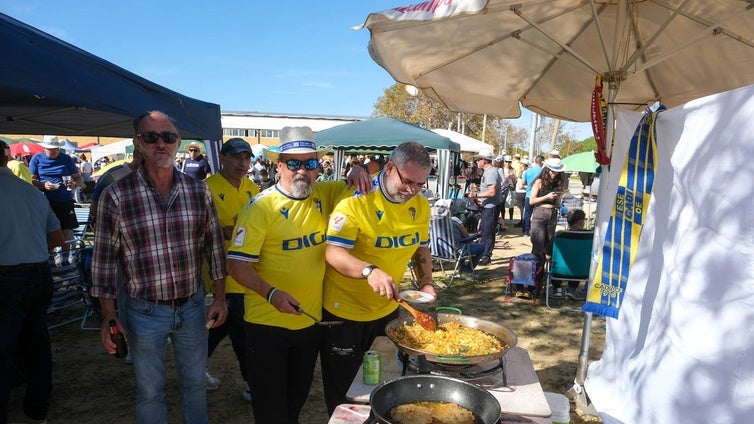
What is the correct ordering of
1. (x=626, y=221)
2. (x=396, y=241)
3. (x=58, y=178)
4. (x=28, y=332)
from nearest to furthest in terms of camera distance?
(x=396, y=241) → (x=626, y=221) → (x=28, y=332) → (x=58, y=178)

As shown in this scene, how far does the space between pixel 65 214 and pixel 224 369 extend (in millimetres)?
4916

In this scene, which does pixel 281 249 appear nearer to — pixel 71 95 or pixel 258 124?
pixel 71 95

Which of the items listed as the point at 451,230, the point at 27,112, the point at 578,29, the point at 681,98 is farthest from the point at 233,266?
the point at 451,230

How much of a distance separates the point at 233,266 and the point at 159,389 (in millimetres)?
915

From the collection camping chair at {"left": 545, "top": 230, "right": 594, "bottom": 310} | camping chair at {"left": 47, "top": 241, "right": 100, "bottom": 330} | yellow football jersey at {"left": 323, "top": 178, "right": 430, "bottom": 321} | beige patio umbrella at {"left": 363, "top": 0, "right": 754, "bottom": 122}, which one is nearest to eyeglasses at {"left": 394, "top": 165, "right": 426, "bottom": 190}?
yellow football jersey at {"left": 323, "top": 178, "right": 430, "bottom": 321}

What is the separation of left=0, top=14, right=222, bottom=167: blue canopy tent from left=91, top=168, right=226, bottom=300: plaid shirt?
720mm

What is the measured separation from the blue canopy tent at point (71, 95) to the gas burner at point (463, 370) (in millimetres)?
2427

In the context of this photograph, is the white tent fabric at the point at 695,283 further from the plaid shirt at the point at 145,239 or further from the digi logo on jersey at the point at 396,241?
the plaid shirt at the point at 145,239

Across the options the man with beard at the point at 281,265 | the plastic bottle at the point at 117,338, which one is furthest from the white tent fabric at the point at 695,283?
the plastic bottle at the point at 117,338

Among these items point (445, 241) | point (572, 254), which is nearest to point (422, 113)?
point (445, 241)

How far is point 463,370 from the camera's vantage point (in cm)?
213

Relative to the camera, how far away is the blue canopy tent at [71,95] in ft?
8.11

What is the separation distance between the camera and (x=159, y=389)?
2.67m

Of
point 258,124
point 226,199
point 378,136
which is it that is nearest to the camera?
point 226,199
